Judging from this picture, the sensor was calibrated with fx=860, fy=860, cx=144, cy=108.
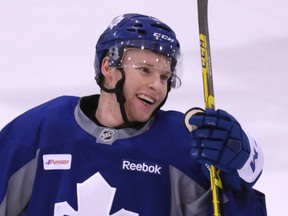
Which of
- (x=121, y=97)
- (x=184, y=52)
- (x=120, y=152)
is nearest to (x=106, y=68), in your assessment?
(x=121, y=97)

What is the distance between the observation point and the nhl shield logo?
2586mm

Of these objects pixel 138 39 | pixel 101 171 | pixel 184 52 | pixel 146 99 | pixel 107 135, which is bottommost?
pixel 101 171

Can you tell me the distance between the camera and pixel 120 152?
2559 mm

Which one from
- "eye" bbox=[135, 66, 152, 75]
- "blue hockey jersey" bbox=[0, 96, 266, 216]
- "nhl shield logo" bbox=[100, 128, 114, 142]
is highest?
"eye" bbox=[135, 66, 152, 75]

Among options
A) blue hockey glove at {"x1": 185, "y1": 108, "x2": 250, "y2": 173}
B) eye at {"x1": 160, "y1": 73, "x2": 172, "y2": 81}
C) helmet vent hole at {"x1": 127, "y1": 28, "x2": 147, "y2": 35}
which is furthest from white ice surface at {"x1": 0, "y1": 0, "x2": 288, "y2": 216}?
blue hockey glove at {"x1": 185, "y1": 108, "x2": 250, "y2": 173}

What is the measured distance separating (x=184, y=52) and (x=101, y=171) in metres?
1.76

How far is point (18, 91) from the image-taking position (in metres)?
4.07

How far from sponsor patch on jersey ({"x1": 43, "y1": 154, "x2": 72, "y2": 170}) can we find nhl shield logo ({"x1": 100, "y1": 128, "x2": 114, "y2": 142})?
4.4 inches

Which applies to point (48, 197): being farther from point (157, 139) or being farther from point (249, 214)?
point (249, 214)

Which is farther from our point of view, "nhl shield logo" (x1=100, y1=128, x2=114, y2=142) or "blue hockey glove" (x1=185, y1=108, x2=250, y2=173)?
"nhl shield logo" (x1=100, y1=128, x2=114, y2=142)

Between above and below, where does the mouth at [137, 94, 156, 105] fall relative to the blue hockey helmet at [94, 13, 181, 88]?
below

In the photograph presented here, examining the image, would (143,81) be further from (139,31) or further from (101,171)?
(101,171)

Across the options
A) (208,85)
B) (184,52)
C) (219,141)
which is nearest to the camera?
(219,141)

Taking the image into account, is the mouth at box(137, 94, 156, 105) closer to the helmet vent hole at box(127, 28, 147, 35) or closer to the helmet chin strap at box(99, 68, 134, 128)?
the helmet chin strap at box(99, 68, 134, 128)
